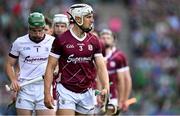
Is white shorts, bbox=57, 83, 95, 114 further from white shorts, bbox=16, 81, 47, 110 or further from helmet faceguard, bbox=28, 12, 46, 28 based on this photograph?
helmet faceguard, bbox=28, 12, 46, 28

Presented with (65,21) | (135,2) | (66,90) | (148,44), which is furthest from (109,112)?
(135,2)

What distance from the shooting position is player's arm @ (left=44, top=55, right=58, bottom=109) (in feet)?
38.5

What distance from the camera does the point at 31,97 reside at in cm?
1314

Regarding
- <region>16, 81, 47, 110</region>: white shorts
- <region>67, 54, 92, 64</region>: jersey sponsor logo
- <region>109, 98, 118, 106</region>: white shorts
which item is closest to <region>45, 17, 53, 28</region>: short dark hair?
<region>16, 81, 47, 110</region>: white shorts

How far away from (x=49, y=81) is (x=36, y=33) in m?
1.33

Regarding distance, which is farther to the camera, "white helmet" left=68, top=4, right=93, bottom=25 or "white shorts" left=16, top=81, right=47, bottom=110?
"white shorts" left=16, top=81, right=47, bottom=110

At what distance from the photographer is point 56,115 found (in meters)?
12.7

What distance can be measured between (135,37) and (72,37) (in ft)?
47.4

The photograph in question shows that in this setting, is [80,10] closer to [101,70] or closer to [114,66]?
[101,70]

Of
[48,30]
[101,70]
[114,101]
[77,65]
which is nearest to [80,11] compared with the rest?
[77,65]

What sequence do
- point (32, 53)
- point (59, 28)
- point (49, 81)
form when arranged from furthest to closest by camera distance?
1. point (59, 28)
2. point (32, 53)
3. point (49, 81)

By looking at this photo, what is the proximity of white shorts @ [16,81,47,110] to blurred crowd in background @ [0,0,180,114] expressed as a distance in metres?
7.99

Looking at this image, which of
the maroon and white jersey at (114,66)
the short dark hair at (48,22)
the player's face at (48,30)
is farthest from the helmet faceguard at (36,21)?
the maroon and white jersey at (114,66)

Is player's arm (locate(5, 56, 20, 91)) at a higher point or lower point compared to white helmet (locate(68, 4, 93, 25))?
lower
